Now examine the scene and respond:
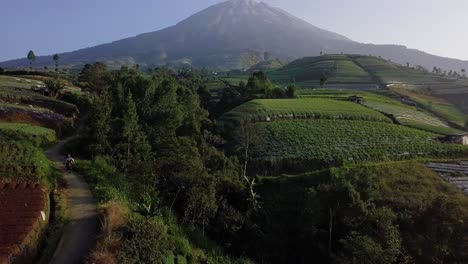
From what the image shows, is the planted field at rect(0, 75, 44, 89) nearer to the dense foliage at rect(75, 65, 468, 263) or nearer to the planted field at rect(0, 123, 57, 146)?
the planted field at rect(0, 123, 57, 146)

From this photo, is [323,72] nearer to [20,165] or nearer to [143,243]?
[20,165]

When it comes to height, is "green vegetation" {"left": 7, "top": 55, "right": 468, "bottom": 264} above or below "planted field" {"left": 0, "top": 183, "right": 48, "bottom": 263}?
below

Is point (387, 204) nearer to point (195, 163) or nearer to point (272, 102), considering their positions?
point (195, 163)

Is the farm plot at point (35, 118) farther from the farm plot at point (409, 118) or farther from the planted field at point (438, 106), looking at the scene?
the planted field at point (438, 106)

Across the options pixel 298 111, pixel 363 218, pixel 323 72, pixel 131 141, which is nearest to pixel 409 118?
pixel 298 111

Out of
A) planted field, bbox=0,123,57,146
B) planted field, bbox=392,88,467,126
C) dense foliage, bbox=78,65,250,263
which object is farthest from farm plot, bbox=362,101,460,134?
planted field, bbox=0,123,57,146

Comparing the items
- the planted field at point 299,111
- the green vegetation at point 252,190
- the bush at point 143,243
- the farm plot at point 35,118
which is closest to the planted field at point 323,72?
the planted field at point 299,111
